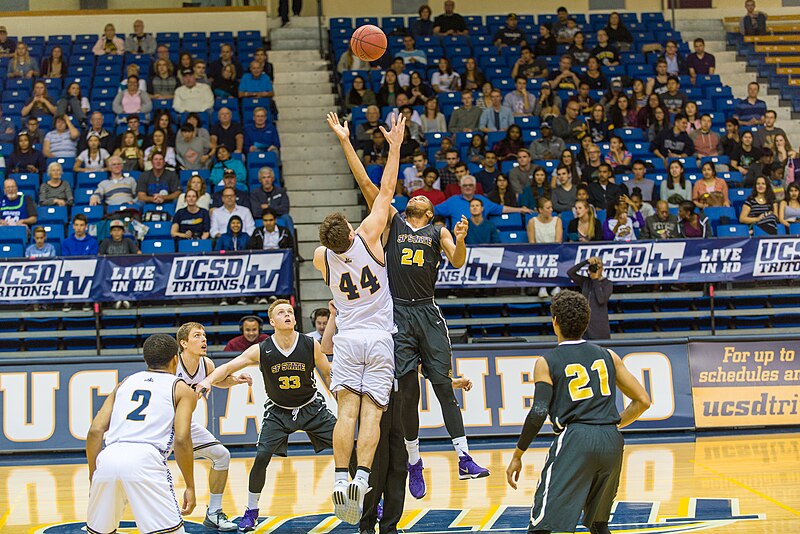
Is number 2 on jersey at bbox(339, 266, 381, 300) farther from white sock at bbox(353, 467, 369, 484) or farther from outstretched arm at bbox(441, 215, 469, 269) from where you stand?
white sock at bbox(353, 467, 369, 484)

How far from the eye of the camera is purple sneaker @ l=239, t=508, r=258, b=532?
26.4 feet

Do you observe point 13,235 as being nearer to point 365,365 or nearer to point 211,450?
point 211,450

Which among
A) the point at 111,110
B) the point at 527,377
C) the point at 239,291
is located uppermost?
the point at 111,110

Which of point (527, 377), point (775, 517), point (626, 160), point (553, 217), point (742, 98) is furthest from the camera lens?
point (742, 98)

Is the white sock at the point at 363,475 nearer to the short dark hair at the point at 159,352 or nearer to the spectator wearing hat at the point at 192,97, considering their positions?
the short dark hair at the point at 159,352

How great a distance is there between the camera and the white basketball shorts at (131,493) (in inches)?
238

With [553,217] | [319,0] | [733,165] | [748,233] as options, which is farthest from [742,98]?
[319,0]

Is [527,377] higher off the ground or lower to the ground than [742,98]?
lower

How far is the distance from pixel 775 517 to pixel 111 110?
Answer: 14.4 m

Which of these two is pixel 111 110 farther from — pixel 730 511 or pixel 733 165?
pixel 730 511

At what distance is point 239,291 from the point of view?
47.6 ft

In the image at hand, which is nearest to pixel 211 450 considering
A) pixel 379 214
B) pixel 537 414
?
pixel 379 214

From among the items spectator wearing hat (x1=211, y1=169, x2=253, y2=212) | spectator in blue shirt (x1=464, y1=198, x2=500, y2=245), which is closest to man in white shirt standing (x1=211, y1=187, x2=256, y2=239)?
spectator wearing hat (x1=211, y1=169, x2=253, y2=212)

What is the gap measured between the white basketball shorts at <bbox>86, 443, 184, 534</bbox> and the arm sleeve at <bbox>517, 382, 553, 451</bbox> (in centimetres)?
215
